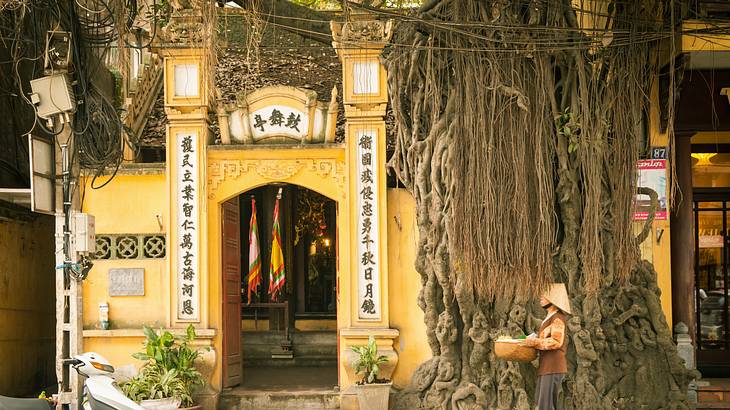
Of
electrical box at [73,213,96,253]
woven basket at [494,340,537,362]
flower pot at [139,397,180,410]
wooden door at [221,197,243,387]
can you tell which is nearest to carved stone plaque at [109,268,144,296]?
wooden door at [221,197,243,387]

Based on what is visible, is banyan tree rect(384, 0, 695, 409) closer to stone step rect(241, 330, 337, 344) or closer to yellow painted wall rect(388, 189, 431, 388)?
yellow painted wall rect(388, 189, 431, 388)

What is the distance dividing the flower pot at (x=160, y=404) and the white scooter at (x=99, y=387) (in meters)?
1.77

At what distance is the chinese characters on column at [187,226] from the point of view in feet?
34.8

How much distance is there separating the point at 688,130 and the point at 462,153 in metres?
3.52

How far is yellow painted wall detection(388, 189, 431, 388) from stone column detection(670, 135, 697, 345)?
3252mm

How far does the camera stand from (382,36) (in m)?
10.5

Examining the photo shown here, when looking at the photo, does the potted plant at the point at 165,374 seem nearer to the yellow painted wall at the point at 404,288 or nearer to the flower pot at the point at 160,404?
the flower pot at the point at 160,404

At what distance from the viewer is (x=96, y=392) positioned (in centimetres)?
748

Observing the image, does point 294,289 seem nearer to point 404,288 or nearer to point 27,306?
point 27,306

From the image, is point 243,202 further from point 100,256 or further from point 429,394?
point 429,394

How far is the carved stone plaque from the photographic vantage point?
10.7 meters

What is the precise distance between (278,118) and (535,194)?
3233mm

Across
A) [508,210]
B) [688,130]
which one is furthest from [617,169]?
[688,130]

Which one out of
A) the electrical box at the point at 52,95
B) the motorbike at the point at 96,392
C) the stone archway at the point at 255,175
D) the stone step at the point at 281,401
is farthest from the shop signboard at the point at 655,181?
the electrical box at the point at 52,95
